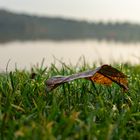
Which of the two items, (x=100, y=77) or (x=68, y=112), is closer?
(x=68, y=112)

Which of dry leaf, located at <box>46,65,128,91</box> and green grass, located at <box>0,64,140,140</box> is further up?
dry leaf, located at <box>46,65,128,91</box>

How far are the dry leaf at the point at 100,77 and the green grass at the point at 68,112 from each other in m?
0.07

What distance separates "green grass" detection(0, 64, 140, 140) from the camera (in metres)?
1.66

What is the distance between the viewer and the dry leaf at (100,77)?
2.14 metres

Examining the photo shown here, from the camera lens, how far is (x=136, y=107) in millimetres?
2182

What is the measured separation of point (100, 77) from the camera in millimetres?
2361

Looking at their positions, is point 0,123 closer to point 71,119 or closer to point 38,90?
point 71,119

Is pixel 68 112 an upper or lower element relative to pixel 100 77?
lower

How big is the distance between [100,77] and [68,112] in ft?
1.33

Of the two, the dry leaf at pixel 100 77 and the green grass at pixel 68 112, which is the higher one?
the dry leaf at pixel 100 77

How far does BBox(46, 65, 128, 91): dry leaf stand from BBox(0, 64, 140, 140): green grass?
0.07 m

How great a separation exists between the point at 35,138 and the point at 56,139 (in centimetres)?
7

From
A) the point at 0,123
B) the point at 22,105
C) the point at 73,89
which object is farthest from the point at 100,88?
the point at 0,123

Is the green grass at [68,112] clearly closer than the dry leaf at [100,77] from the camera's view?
Yes
